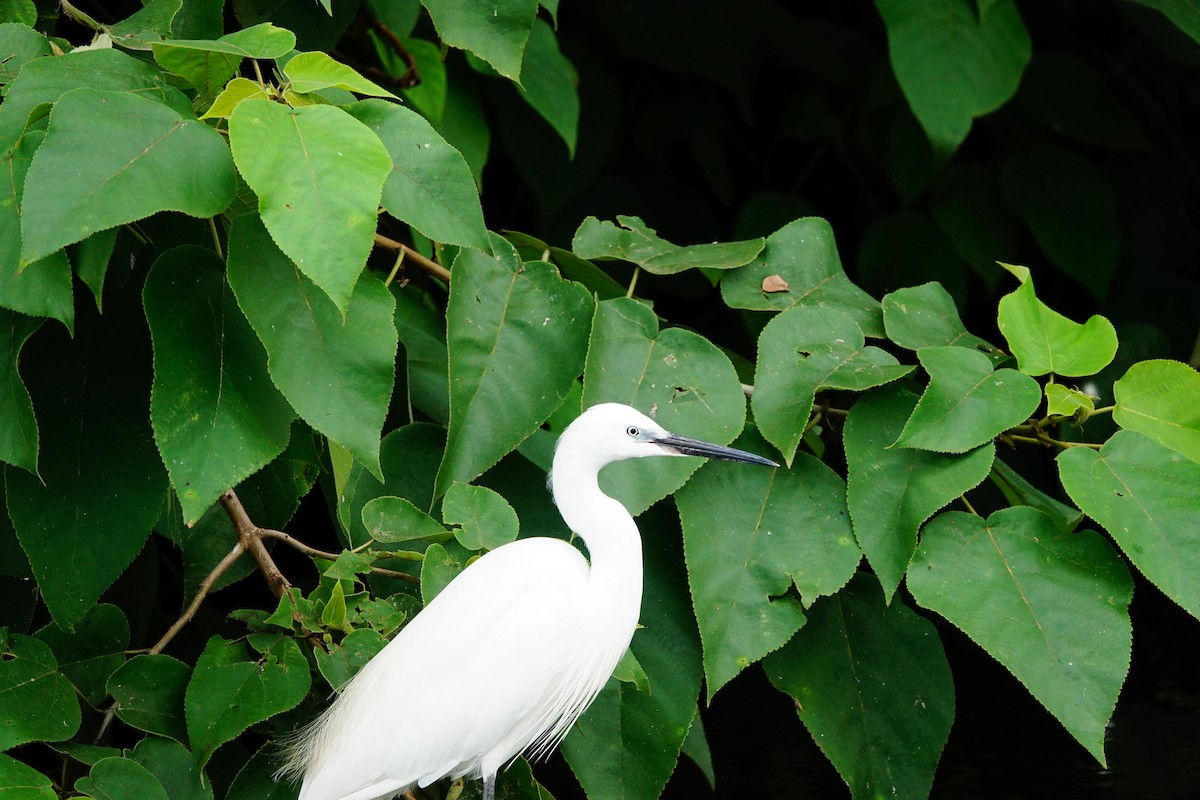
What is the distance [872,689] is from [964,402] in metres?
0.33

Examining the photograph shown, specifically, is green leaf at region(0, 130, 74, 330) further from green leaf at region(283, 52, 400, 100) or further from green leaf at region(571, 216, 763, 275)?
green leaf at region(571, 216, 763, 275)

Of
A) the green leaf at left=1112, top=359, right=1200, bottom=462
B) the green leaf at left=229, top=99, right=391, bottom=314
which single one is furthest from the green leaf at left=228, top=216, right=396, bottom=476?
the green leaf at left=1112, top=359, right=1200, bottom=462

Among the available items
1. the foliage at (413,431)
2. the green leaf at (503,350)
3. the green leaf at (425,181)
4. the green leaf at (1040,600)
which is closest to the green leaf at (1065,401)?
the foliage at (413,431)

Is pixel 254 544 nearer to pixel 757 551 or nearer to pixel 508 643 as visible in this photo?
pixel 508 643

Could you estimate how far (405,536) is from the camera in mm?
1172

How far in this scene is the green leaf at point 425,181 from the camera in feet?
3.60

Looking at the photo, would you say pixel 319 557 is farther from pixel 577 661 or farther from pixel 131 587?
pixel 131 587

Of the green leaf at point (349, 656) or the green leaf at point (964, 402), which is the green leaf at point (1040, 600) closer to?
the green leaf at point (964, 402)

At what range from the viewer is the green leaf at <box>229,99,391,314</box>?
0.95m

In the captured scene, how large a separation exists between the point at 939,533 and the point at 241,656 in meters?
0.68

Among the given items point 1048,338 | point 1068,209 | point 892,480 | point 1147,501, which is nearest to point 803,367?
point 892,480

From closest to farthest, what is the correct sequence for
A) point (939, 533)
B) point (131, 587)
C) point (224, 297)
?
A: point (224, 297) → point (939, 533) → point (131, 587)

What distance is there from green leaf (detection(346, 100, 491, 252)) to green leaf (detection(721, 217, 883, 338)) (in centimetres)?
42

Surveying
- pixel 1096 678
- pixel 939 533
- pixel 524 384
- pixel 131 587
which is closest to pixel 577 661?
pixel 524 384
